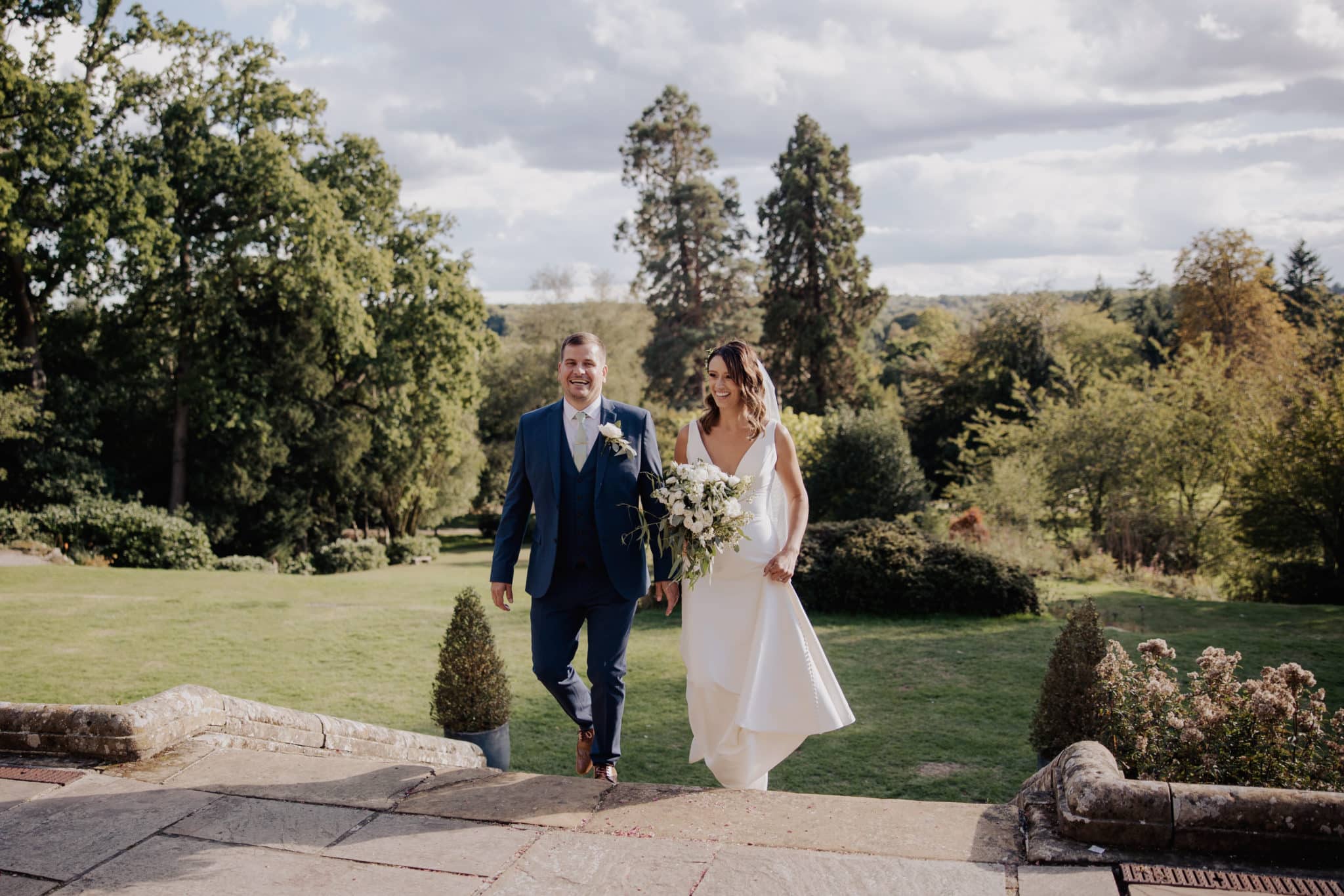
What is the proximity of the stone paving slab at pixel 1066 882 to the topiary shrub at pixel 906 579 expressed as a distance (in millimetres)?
9417

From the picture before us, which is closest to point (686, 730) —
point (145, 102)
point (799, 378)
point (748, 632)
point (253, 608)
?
point (748, 632)

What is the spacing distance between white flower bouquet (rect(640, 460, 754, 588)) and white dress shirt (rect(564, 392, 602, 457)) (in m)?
0.44

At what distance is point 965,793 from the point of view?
239 inches

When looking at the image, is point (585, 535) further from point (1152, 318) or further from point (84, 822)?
point (1152, 318)

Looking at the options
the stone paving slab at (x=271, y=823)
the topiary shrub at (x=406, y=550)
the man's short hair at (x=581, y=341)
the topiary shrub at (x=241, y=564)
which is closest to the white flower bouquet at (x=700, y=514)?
the man's short hair at (x=581, y=341)

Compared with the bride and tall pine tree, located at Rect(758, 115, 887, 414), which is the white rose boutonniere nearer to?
the bride

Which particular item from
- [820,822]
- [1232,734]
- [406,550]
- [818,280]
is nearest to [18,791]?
[820,822]

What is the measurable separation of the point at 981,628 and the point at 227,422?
19.0m

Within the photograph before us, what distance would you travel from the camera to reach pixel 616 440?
4.56 meters

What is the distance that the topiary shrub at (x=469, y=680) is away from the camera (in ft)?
20.1

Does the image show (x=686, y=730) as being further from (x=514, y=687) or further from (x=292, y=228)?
(x=292, y=228)

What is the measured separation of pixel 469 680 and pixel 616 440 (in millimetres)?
2478

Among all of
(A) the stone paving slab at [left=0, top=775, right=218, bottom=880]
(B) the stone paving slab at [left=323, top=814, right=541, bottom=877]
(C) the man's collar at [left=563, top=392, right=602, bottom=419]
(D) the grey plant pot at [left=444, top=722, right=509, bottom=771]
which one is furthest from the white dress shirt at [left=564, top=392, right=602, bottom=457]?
(D) the grey plant pot at [left=444, top=722, right=509, bottom=771]

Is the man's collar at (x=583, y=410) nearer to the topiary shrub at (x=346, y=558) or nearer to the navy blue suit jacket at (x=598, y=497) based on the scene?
the navy blue suit jacket at (x=598, y=497)
